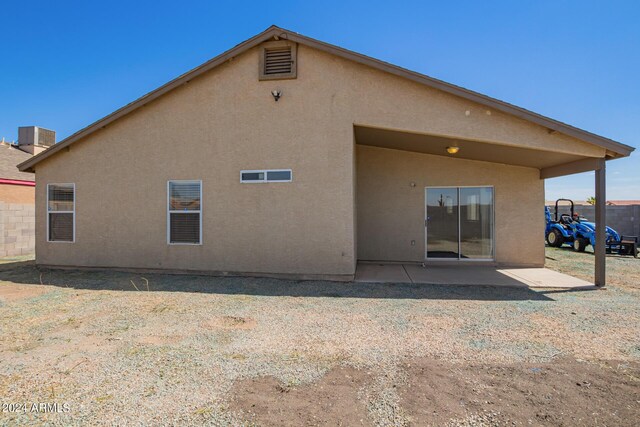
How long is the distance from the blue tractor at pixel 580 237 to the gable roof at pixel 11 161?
21541 millimetres

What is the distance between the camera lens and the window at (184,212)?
27.2 ft

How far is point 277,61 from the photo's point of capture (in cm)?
793

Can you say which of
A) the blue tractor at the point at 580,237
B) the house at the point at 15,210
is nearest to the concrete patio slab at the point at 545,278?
the blue tractor at the point at 580,237

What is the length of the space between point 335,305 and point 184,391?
317 cm

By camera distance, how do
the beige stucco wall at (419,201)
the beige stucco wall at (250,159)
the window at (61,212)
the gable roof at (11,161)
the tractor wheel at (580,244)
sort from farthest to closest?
the tractor wheel at (580,244) → the gable roof at (11,161) → the beige stucco wall at (419,201) → the window at (61,212) → the beige stucco wall at (250,159)

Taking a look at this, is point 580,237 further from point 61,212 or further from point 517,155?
point 61,212


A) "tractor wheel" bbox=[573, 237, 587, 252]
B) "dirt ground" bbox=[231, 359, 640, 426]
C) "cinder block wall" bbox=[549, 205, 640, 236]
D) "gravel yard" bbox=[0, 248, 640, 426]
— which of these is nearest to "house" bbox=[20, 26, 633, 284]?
"gravel yard" bbox=[0, 248, 640, 426]

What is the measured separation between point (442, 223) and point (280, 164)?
5.26 meters

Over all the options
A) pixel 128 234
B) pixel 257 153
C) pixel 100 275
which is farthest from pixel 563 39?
pixel 100 275

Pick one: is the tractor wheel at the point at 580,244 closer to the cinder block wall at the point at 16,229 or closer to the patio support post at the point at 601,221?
the patio support post at the point at 601,221

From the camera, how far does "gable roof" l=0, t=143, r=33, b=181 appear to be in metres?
12.6

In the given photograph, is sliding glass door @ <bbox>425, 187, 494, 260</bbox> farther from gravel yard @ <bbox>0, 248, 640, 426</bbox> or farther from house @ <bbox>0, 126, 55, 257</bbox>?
house @ <bbox>0, 126, 55, 257</bbox>

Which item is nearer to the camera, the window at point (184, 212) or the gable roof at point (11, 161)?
the window at point (184, 212)

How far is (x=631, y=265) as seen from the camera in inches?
388
